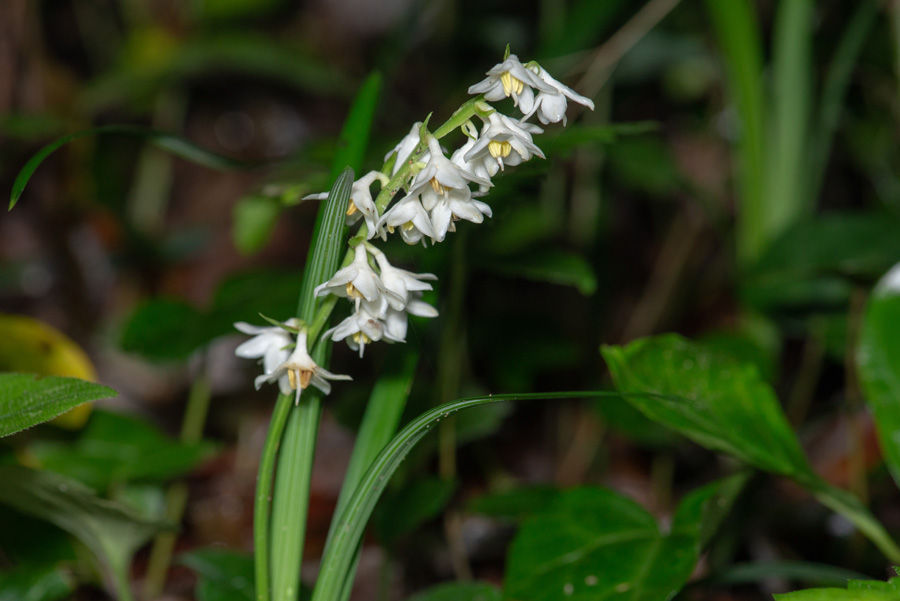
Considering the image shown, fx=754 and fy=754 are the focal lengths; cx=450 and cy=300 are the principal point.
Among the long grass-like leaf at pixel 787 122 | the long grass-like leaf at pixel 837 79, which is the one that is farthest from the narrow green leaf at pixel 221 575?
the long grass-like leaf at pixel 837 79

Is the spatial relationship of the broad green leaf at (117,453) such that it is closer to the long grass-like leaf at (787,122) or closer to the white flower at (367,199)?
the white flower at (367,199)

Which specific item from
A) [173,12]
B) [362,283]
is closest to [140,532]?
[362,283]

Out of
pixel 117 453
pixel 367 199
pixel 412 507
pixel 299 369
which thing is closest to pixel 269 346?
pixel 299 369

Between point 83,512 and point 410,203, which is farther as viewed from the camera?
point 83,512

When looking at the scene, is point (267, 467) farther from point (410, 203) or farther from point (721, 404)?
point (721, 404)

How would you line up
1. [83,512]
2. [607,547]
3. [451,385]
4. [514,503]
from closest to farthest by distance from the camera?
[607,547], [83,512], [514,503], [451,385]

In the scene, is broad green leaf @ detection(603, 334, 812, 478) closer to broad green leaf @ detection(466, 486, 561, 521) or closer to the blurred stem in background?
broad green leaf @ detection(466, 486, 561, 521)

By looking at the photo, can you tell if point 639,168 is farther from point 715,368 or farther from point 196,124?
point 196,124
